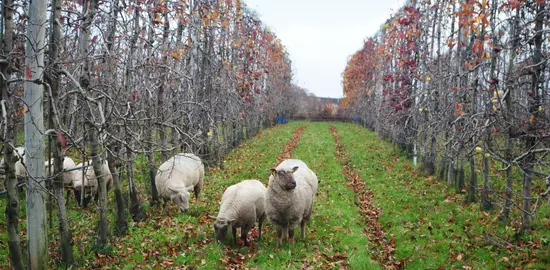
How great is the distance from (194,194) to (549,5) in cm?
1128

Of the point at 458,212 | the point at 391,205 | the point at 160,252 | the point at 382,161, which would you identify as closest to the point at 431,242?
the point at 458,212

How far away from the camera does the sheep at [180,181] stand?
1095cm

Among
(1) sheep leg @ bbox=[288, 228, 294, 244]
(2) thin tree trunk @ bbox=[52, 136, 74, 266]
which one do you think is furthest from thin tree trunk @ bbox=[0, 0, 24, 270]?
(1) sheep leg @ bbox=[288, 228, 294, 244]

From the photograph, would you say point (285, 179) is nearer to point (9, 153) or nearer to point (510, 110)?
point (510, 110)

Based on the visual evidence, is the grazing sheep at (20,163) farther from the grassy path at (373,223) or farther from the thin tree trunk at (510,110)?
the thin tree trunk at (510,110)

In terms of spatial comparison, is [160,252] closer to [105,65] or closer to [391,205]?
[105,65]

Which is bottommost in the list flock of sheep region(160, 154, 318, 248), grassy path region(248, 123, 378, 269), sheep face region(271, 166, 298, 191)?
grassy path region(248, 123, 378, 269)

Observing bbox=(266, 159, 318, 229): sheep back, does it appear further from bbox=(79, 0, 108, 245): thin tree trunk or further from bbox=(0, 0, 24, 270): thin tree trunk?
bbox=(0, 0, 24, 270): thin tree trunk

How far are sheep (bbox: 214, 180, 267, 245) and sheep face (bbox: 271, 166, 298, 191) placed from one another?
103cm

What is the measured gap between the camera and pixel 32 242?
19.1ft

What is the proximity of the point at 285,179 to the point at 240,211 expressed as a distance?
1.44 metres

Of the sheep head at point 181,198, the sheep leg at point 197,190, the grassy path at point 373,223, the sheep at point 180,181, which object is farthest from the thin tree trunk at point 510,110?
the sheep leg at point 197,190

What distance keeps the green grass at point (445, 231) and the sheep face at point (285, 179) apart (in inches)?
115

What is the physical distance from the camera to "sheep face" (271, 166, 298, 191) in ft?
28.0
